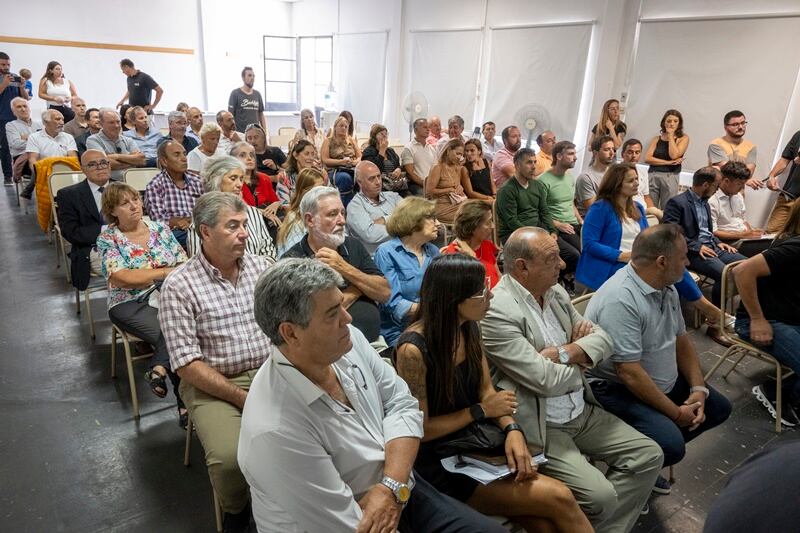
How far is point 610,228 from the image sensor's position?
3.46 m

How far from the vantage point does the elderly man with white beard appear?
248 centimetres

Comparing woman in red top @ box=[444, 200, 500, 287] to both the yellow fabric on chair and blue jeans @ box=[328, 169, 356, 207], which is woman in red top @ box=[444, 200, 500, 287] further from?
the yellow fabric on chair

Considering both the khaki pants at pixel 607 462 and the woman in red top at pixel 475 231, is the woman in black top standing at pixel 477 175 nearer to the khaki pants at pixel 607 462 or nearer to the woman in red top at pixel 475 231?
the woman in red top at pixel 475 231

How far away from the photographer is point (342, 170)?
5.45 meters

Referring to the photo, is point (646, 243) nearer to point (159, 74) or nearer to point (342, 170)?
point (342, 170)

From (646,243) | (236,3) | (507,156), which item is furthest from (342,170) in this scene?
(236,3)

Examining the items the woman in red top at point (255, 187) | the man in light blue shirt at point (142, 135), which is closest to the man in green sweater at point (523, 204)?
the woman in red top at point (255, 187)

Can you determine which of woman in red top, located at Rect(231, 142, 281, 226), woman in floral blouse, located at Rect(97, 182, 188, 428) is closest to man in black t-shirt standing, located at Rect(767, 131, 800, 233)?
woman in red top, located at Rect(231, 142, 281, 226)

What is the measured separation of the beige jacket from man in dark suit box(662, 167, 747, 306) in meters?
2.54

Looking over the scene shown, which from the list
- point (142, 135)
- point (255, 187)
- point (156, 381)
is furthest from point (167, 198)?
point (142, 135)

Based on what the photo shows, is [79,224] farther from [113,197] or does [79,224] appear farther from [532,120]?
[532,120]

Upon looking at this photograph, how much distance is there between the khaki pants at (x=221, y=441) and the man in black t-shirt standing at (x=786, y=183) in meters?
5.50

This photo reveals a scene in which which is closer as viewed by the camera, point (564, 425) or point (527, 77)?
point (564, 425)

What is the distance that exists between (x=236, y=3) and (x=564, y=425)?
12.5 meters
